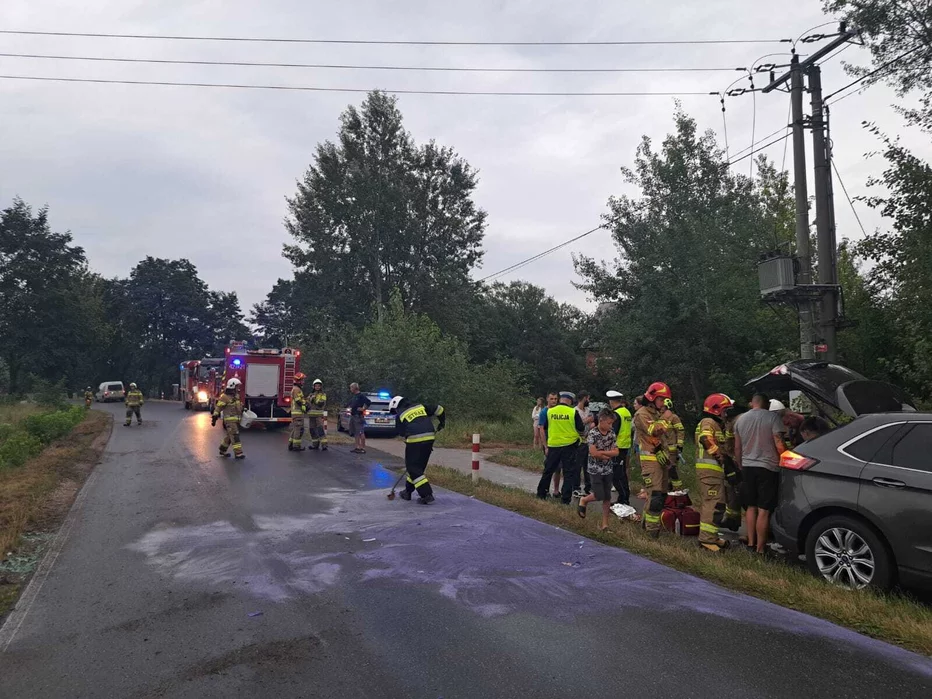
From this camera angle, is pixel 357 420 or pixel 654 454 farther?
pixel 357 420

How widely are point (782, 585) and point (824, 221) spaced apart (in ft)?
28.4

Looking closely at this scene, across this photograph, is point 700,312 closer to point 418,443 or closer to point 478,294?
point 418,443

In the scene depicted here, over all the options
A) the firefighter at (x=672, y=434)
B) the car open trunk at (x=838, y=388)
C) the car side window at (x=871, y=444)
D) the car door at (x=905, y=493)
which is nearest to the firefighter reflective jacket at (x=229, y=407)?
the firefighter at (x=672, y=434)

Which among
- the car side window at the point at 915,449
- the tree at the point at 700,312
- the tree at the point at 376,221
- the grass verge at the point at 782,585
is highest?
the tree at the point at 376,221

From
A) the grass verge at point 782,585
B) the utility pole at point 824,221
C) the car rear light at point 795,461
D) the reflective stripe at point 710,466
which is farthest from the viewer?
the utility pole at point 824,221

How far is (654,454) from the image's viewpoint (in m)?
7.19

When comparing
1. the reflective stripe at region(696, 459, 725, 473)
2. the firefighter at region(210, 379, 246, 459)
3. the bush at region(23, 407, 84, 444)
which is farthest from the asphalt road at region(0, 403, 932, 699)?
the bush at region(23, 407, 84, 444)

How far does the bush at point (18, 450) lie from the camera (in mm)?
13227

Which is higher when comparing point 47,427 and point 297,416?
point 297,416

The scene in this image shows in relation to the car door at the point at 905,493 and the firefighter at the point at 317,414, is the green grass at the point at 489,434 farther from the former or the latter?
the car door at the point at 905,493

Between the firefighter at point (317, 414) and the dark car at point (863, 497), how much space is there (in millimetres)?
11730

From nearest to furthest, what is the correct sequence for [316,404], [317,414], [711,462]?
[711,462]
[316,404]
[317,414]

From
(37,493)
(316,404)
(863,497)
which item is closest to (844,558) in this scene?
(863,497)

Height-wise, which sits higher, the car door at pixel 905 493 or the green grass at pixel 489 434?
the car door at pixel 905 493
